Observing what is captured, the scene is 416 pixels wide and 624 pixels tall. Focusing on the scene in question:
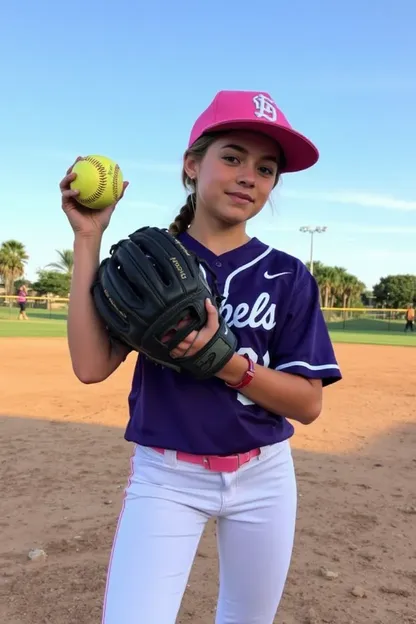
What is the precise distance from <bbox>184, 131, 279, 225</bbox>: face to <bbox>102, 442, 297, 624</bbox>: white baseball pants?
2.62 feet

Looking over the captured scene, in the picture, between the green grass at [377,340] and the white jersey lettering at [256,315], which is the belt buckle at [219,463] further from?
the green grass at [377,340]

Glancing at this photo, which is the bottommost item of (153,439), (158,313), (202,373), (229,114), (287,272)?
(153,439)

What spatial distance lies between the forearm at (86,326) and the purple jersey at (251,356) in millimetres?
126

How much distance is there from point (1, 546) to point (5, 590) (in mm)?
566

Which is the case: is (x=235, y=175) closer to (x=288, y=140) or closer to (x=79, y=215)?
(x=288, y=140)

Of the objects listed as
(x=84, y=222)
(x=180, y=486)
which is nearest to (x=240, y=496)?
(x=180, y=486)

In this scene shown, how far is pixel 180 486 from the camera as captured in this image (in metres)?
1.72

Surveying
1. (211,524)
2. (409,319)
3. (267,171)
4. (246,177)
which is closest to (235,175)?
(246,177)

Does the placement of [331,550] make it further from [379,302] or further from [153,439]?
[379,302]

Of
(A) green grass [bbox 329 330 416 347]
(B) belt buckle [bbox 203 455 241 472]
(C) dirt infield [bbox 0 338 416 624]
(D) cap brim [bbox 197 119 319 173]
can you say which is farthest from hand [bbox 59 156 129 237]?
(A) green grass [bbox 329 330 416 347]

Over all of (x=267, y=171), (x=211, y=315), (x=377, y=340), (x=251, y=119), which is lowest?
(x=377, y=340)

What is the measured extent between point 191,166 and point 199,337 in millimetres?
723

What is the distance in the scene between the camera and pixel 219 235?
79.4 inches

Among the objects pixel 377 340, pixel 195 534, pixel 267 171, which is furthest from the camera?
pixel 377 340
